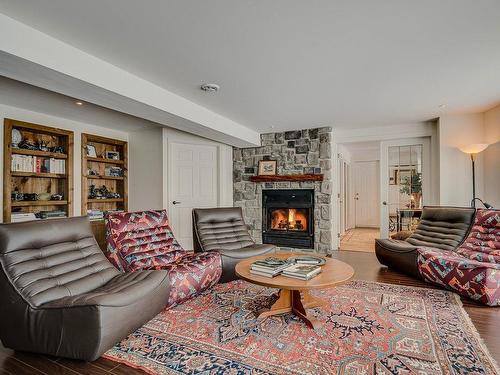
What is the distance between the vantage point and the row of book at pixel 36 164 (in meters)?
4.04

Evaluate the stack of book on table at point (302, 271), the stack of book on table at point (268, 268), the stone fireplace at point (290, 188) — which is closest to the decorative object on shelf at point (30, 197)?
the stone fireplace at point (290, 188)

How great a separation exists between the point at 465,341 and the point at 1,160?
540 centimetres

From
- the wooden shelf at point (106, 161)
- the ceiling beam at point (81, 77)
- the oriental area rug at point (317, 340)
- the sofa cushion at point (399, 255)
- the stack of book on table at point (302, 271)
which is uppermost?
the ceiling beam at point (81, 77)

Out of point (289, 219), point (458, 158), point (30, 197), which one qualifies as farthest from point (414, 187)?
point (30, 197)

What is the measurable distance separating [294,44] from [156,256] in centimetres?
243

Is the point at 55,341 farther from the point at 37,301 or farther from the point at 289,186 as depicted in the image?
the point at 289,186

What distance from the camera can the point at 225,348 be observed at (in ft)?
6.48

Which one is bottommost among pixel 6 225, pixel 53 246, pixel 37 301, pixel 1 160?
pixel 37 301

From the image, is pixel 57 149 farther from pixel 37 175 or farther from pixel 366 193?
pixel 366 193

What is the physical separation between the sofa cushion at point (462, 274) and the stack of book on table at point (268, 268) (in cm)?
176

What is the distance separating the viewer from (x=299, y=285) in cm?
210

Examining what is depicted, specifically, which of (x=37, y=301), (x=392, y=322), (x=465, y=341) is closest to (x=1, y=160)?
(x=37, y=301)

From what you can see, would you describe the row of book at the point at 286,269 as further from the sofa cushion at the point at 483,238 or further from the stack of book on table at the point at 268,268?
the sofa cushion at the point at 483,238

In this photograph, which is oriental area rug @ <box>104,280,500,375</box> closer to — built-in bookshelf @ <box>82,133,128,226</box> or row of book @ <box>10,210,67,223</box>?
row of book @ <box>10,210,67,223</box>
